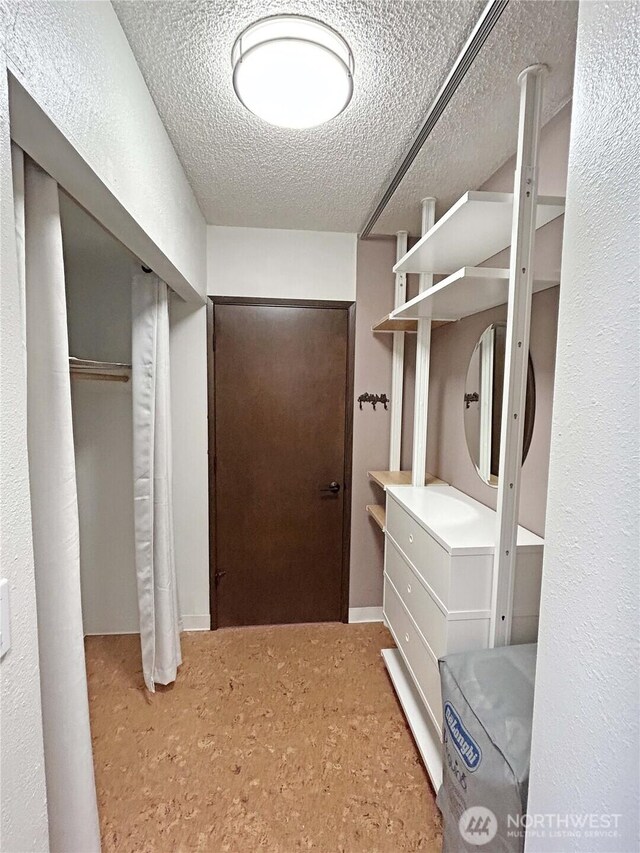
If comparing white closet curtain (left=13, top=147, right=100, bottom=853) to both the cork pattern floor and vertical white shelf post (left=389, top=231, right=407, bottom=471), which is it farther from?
vertical white shelf post (left=389, top=231, right=407, bottom=471)

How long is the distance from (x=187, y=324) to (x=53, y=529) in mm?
1705

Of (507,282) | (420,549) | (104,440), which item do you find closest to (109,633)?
(104,440)

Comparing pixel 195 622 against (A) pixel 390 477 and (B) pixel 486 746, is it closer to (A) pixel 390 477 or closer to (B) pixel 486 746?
(A) pixel 390 477

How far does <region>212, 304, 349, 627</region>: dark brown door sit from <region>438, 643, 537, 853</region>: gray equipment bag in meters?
1.44

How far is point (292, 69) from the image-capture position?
1.13m

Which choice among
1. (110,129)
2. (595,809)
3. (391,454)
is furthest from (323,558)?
(110,129)

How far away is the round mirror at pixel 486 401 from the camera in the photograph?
69.1 inches

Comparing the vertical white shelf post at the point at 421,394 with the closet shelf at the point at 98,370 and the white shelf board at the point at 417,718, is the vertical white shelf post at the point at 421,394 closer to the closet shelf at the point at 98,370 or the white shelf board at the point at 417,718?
the white shelf board at the point at 417,718

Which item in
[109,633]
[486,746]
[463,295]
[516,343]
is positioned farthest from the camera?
[109,633]

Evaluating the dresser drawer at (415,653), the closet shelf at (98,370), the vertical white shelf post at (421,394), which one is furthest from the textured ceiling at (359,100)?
the dresser drawer at (415,653)

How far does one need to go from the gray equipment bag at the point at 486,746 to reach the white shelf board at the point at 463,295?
1.24 meters

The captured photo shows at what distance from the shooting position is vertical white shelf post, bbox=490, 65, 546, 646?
1202 mm

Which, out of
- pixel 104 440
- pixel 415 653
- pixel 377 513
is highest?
pixel 104 440

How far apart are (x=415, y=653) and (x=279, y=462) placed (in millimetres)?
1335
